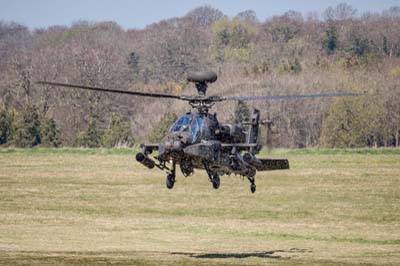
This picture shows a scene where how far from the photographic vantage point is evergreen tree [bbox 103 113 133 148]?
105750 mm

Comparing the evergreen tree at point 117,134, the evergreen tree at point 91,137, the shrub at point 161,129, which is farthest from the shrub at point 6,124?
the shrub at point 161,129

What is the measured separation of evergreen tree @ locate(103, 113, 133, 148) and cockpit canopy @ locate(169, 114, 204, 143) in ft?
227

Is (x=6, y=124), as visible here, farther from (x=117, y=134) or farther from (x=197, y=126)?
(x=197, y=126)

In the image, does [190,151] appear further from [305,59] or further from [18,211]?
[305,59]

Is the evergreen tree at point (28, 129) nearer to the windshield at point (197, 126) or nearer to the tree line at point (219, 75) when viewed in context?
the tree line at point (219, 75)

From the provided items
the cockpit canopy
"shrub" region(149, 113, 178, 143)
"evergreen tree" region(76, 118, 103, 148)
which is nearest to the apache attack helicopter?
the cockpit canopy

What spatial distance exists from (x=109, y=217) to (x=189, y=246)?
1566cm

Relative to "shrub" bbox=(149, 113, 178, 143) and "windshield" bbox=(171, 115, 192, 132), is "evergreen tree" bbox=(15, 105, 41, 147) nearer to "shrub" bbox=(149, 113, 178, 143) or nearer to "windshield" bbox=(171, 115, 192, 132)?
"shrub" bbox=(149, 113, 178, 143)

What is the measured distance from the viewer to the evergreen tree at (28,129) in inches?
4281

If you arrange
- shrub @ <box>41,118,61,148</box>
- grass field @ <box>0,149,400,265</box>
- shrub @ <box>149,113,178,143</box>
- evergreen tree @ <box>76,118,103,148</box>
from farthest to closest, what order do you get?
1. shrub @ <box>41,118,61,148</box>
2. evergreen tree @ <box>76,118,103,148</box>
3. shrub @ <box>149,113,178,143</box>
4. grass field @ <box>0,149,400,265</box>

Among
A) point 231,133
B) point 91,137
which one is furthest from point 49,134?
point 231,133

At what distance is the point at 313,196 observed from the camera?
7525cm

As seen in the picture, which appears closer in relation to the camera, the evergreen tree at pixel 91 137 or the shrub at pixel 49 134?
the evergreen tree at pixel 91 137

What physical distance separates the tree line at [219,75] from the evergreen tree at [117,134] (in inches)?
5.0
